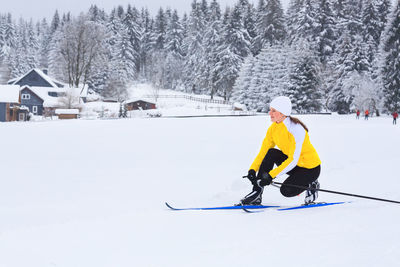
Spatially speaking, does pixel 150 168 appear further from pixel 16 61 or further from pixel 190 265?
pixel 16 61

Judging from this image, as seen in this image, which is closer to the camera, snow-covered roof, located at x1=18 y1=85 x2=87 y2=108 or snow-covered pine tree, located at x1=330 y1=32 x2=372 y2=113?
snow-covered pine tree, located at x1=330 y1=32 x2=372 y2=113

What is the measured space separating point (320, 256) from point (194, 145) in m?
12.2

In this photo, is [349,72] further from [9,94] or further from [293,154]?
[293,154]

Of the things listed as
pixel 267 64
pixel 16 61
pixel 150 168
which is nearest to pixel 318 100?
pixel 267 64

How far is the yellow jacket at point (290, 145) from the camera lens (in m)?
4.44

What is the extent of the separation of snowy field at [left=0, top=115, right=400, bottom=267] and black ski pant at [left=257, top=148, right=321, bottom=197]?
Result: 298 mm

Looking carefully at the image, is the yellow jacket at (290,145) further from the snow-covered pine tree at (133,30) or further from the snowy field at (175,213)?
the snow-covered pine tree at (133,30)

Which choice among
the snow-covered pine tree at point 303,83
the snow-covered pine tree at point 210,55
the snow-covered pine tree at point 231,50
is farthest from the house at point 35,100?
the snow-covered pine tree at point 303,83

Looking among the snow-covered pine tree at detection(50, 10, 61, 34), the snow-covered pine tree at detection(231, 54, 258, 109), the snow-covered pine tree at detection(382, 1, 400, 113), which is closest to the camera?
the snow-covered pine tree at detection(382, 1, 400, 113)

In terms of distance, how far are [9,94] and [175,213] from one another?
1784 inches

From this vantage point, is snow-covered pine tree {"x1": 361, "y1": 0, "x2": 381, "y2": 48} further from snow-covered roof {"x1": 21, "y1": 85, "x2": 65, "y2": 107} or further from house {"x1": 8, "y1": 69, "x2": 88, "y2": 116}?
snow-covered roof {"x1": 21, "y1": 85, "x2": 65, "y2": 107}

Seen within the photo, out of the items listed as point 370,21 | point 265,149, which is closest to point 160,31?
point 370,21

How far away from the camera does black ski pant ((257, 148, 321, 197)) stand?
4.63 m

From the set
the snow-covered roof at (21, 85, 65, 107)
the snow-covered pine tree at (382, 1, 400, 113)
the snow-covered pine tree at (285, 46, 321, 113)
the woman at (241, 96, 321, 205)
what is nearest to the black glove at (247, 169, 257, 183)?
the woman at (241, 96, 321, 205)
